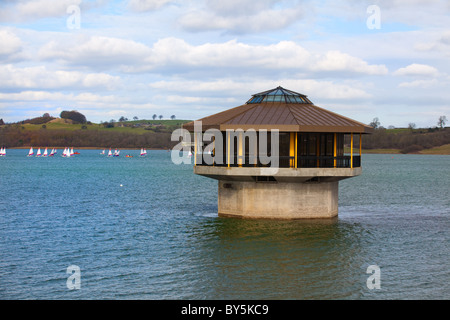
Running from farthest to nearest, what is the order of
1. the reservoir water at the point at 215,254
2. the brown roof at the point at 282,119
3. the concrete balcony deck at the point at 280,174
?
the brown roof at the point at 282,119, the concrete balcony deck at the point at 280,174, the reservoir water at the point at 215,254

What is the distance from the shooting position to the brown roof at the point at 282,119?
3641 centimetres

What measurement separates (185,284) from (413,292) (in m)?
8.96

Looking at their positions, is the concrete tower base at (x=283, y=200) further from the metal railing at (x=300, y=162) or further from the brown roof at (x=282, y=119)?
the brown roof at (x=282, y=119)

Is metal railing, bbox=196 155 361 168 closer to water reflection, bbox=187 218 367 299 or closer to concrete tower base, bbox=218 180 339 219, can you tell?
concrete tower base, bbox=218 180 339 219

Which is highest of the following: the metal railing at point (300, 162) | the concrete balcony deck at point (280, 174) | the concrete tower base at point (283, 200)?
the metal railing at point (300, 162)

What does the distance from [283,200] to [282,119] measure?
16.7 ft

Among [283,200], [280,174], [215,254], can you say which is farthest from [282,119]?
[215,254]

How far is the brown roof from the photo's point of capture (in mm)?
36406

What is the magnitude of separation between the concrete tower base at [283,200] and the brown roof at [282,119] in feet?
12.2

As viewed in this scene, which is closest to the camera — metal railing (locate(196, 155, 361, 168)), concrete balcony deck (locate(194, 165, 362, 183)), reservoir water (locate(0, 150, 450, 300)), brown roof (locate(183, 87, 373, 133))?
reservoir water (locate(0, 150, 450, 300))

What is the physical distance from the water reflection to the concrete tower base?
1.96 feet

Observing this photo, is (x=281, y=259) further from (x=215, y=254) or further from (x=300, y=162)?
(x=300, y=162)

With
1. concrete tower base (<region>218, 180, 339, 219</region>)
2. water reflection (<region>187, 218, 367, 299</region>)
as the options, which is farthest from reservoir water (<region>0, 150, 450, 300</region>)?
concrete tower base (<region>218, 180, 339, 219</region>)

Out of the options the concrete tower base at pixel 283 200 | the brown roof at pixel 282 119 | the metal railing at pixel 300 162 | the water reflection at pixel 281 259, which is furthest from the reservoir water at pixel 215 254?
the brown roof at pixel 282 119
